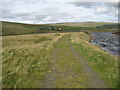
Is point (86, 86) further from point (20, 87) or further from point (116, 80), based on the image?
point (20, 87)

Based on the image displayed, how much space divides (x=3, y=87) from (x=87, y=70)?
305 inches

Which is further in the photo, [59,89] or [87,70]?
[87,70]

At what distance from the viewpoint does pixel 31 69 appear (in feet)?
49.5

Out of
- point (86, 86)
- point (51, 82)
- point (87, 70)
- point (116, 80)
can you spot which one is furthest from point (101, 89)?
point (87, 70)

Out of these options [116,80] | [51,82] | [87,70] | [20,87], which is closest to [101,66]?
[87,70]

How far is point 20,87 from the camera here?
1075 cm

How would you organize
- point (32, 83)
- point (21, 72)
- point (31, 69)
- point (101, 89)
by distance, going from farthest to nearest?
point (31, 69) → point (21, 72) → point (32, 83) → point (101, 89)

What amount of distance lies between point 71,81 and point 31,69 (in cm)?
480

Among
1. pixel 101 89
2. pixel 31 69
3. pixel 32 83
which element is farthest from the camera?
pixel 31 69

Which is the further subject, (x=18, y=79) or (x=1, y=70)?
(x=1, y=70)

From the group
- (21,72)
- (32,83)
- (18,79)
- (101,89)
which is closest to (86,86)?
(101,89)

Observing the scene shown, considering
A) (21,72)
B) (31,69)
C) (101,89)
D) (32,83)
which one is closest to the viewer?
(101,89)

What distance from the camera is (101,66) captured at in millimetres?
15930

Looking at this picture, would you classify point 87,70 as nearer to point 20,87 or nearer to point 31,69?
point 31,69
